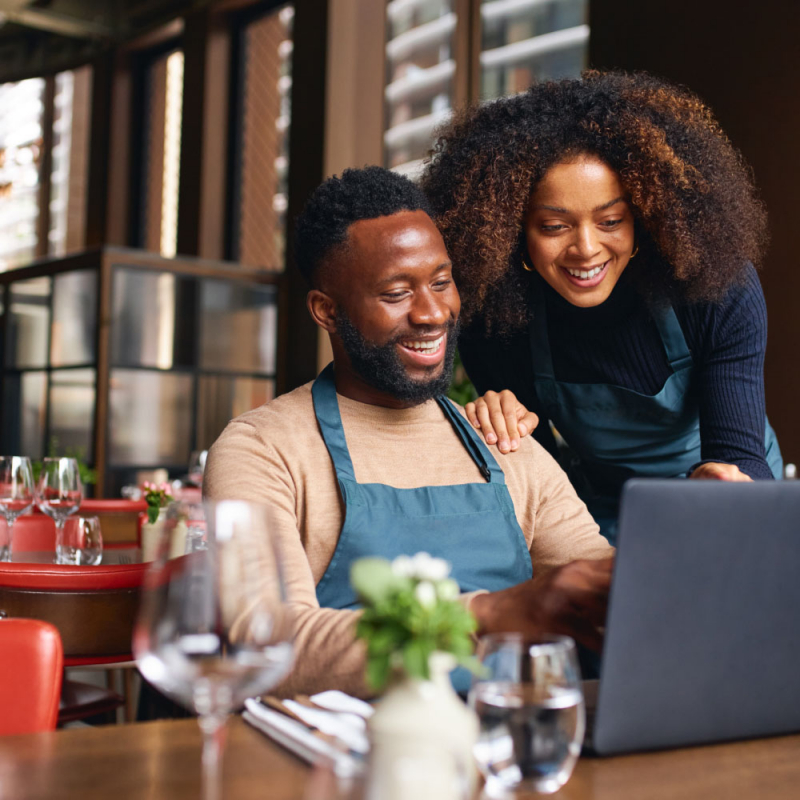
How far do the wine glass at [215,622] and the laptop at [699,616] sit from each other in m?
0.30

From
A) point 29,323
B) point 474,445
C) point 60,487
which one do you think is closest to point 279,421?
point 474,445

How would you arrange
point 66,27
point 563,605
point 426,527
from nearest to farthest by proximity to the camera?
point 563,605, point 426,527, point 66,27

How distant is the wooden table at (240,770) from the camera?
2.40 feet

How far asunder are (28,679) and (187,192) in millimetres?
6145

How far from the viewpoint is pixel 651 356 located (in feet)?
5.98

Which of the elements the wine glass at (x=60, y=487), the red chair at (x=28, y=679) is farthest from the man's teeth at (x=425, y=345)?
the wine glass at (x=60, y=487)

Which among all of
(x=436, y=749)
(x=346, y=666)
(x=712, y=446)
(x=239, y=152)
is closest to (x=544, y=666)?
(x=436, y=749)

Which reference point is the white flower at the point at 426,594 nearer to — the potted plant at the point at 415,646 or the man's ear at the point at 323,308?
the potted plant at the point at 415,646

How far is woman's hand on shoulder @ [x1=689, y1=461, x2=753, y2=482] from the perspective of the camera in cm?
144

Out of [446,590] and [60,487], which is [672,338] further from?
[60,487]

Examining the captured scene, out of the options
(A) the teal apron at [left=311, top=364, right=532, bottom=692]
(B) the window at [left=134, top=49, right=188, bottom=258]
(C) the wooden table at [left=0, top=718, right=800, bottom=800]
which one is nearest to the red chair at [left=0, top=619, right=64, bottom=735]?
(C) the wooden table at [left=0, top=718, right=800, bottom=800]

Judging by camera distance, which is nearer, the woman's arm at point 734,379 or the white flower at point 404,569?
the white flower at point 404,569

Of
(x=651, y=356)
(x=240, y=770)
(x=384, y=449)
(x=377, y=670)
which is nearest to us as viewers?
(x=377, y=670)

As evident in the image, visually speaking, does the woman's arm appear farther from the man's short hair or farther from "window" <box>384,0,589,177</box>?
"window" <box>384,0,589,177</box>
